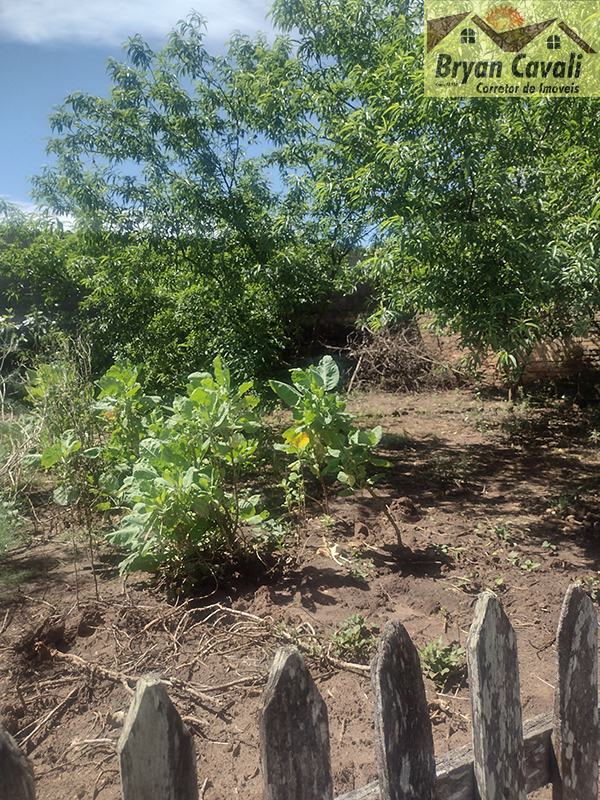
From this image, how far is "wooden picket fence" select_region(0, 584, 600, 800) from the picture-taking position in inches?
42.8

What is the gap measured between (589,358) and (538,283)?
4.89 m

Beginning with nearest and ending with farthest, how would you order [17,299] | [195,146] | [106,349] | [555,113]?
[555,113] → [195,146] → [106,349] → [17,299]

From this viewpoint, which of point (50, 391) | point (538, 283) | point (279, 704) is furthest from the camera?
point (50, 391)

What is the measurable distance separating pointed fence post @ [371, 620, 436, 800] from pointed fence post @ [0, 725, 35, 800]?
689 mm

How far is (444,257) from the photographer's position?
377 cm

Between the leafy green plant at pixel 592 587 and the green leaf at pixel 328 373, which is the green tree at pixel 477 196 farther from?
the leafy green plant at pixel 592 587

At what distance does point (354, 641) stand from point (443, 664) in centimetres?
38

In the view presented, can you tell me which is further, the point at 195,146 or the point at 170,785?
the point at 195,146

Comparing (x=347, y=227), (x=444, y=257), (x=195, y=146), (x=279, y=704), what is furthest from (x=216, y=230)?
(x=279, y=704)

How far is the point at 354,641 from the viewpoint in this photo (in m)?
2.50

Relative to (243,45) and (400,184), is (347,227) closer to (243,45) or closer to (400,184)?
(400,184)

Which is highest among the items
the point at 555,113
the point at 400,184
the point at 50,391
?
the point at 555,113

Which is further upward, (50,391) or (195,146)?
(195,146)

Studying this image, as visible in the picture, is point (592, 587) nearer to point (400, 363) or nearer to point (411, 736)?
point (411, 736)
